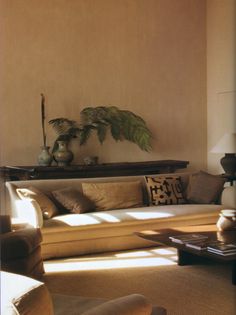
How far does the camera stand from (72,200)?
4500 millimetres

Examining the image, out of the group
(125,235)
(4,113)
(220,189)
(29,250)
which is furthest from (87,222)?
(4,113)

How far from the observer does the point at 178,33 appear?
684cm

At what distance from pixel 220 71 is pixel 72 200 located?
3451mm

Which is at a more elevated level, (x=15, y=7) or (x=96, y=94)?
(x=15, y=7)

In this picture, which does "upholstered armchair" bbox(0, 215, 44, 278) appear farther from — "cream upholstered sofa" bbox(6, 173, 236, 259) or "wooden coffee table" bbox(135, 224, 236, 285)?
"wooden coffee table" bbox(135, 224, 236, 285)

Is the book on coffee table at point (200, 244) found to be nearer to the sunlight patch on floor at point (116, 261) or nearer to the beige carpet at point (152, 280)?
the beige carpet at point (152, 280)

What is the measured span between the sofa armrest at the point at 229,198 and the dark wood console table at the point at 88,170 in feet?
4.07

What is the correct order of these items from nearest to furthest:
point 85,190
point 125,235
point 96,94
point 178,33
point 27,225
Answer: point 27,225, point 125,235, point 85,190, point 96,94, point 178,33

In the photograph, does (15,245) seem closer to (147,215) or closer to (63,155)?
(147,215)

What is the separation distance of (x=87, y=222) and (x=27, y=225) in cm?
53

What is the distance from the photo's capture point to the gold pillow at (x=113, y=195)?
4.73 metres

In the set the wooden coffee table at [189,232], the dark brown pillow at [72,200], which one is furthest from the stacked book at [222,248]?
the dark brown pillow at [72,200]

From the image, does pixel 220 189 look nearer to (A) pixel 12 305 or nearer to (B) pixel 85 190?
(B) pixel 85 190

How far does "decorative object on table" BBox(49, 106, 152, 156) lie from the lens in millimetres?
5961
